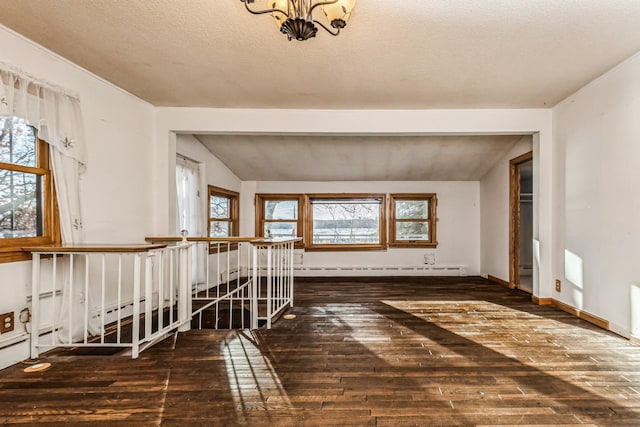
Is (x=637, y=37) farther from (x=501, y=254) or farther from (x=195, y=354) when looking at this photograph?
(x=195, y=354)

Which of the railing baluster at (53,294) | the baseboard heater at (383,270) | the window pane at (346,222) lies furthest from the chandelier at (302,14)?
the baseboard heater at (383,270)

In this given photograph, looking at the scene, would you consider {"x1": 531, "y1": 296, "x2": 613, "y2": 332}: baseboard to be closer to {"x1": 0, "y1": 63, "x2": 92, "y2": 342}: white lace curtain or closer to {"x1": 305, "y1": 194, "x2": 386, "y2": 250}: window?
{"x1": 305, "y1": 194, "x2": 386, "y2": 250}: window

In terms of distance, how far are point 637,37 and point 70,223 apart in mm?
4661

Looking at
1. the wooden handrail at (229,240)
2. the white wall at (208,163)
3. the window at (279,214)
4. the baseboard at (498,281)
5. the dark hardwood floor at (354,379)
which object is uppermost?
the white wall at (208,163)

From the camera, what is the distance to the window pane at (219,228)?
5.25 metres

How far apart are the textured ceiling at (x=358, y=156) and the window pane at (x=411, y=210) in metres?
0.50

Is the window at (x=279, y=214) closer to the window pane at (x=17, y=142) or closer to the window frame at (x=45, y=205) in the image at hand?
the window frame at (x=45, y=205)

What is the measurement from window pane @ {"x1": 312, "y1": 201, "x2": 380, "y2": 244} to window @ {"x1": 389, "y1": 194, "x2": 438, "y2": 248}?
0.33m

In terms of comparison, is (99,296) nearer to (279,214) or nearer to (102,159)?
(102,159)

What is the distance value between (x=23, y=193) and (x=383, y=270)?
5.25m

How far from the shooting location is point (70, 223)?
265 cm

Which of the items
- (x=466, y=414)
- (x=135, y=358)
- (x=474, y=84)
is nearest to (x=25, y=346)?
(x=135, y=358)

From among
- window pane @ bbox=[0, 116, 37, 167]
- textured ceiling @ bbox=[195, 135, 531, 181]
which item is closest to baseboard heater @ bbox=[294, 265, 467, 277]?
textured ceiling @ bbox=[195, 135, 531, 181]

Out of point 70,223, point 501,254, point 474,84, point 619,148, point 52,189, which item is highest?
point 474,84
